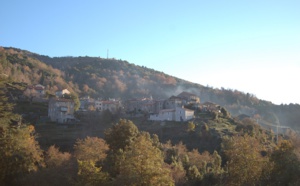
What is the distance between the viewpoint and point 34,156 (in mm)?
26953

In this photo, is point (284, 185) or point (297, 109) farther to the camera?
point (297, 109)

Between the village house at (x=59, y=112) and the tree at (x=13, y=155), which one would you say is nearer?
the tree at (x=13, y=155)

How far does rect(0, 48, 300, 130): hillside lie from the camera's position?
109250 mm

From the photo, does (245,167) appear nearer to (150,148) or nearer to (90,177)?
(150,148)

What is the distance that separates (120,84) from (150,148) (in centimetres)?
11970

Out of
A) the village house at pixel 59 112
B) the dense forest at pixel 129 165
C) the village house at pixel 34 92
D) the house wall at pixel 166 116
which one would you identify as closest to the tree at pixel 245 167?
the dense forest at pixel 129 165

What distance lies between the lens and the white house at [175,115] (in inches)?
2574

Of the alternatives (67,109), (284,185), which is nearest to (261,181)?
(284,185)

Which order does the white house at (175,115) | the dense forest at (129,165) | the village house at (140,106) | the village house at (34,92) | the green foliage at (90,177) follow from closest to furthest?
the dense forest at (129,165) → the green foliage at (90,177) → the white house at (175,115) → the village house at (140,106) → the village house at (34,92)

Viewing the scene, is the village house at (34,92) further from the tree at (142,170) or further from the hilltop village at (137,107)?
the tree at (142,170)

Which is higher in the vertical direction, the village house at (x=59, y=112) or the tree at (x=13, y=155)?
the village house at (x=59, y=112)

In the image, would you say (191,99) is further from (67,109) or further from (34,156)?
(34,156)

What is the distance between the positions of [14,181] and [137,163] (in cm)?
1230

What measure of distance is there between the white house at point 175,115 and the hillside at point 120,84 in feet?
139
